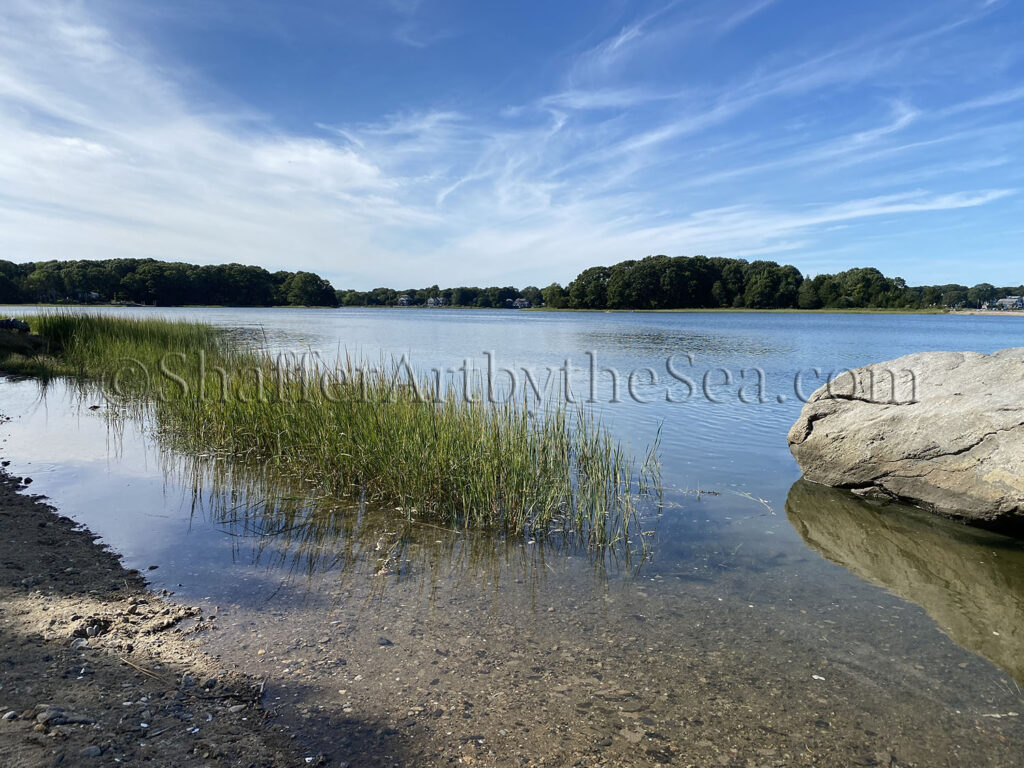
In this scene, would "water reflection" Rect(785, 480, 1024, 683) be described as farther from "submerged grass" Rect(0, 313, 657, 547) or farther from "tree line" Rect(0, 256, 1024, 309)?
"tree line" Rect(0, 256, 1024, 309)

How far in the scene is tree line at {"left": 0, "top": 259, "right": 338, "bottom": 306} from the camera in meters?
69.9

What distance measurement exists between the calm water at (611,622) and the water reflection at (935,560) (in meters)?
0.03

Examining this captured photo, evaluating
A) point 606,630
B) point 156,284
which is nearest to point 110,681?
point 606,630

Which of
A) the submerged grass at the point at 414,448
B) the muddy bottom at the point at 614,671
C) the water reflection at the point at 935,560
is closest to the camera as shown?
the muddy bottom at the point at 614,671

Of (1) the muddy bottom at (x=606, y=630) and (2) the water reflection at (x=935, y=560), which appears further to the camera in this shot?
(2) the water reflection at (x=935, y=560)

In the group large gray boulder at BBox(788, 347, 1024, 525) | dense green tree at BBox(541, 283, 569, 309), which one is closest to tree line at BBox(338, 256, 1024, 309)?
dense green tree at BBox(541, 283, 569, 309)

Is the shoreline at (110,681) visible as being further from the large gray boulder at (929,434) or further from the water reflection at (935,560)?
the large gray boulder at (929,434)

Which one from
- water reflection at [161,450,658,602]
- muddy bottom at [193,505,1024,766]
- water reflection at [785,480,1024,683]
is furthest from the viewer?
water reflection at [161,450,658,602]

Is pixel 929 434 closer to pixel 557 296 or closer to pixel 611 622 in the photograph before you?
pixel 611 622

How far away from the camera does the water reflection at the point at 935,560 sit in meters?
4.44

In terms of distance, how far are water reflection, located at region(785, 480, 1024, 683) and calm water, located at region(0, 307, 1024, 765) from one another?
1.0 inches

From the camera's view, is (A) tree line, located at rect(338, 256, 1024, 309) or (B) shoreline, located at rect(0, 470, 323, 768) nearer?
(B) shoreline, located at rect(0, 470, 323, 768)

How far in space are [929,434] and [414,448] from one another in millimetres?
5778

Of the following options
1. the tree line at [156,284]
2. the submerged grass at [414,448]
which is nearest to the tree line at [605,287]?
the tree line at [156,284]
